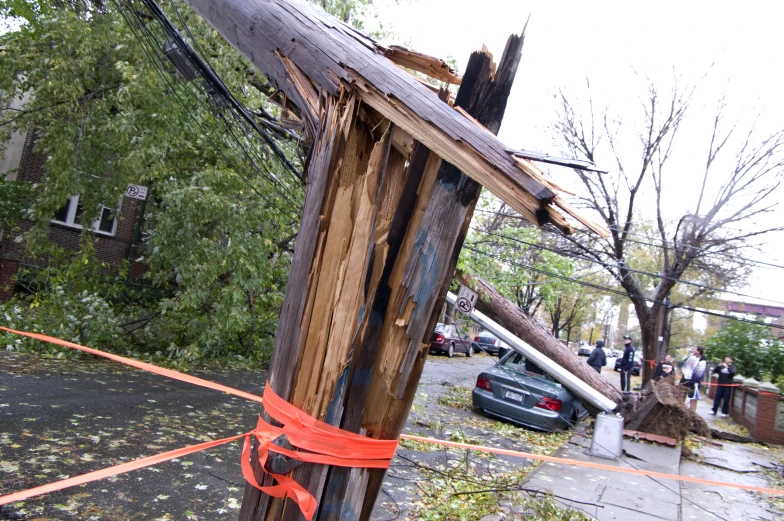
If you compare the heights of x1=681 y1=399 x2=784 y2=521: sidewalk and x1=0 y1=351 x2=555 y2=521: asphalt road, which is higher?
x1=681 y1=399 x2=784 y2=521: sidewalk

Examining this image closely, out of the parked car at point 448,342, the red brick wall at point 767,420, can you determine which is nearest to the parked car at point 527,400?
the red brick wall at point 767,420

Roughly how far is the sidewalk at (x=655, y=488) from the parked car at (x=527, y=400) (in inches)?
31.1

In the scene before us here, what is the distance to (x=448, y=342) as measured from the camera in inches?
1001

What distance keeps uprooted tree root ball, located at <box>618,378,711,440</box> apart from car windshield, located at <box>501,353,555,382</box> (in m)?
1.57

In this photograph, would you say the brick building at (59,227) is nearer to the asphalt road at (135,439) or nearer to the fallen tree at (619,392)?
the asphalt road at (135,439)

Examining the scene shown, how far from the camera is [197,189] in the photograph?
9688mm

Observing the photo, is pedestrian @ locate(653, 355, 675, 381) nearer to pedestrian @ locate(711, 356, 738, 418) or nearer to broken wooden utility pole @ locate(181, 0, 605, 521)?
pedestrian @ locate(711, 356, 738, 418)

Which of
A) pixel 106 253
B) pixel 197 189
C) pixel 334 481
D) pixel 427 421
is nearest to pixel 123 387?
pixel 197 189

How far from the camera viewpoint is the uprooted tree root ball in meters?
10.4

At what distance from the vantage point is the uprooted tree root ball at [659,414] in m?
10.4

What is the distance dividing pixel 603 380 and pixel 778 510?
5.49 metres

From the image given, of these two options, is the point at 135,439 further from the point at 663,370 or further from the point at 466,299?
the point at 663,370

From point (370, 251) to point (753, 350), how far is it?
2236 centimetres

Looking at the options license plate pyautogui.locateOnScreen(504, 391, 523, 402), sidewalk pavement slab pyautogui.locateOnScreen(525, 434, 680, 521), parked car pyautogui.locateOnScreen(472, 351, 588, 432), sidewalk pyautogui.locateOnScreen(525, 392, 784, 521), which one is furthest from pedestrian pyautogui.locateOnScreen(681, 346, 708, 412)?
sidewalk pavement slab pyautogui.locateOnScreen(525, 434, 680, 521)
